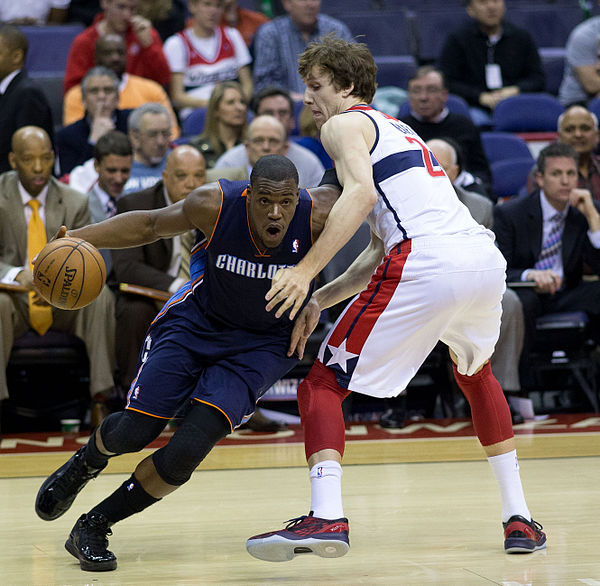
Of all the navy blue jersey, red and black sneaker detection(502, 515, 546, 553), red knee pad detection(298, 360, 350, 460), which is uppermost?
the navy blue jersey

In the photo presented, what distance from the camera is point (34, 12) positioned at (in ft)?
29.5

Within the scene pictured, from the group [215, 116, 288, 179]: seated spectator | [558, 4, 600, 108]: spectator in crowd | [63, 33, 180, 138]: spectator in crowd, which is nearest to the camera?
[215, 116, 288, 179]: seated spectator

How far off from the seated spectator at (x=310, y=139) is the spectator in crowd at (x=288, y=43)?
961 mm

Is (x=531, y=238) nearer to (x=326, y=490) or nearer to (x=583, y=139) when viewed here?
(x=583, y=139)

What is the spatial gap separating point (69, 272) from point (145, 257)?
9.30 ft

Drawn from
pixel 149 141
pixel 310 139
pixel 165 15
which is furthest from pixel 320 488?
pixel 165 15

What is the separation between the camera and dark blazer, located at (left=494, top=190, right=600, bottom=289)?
20.9ft

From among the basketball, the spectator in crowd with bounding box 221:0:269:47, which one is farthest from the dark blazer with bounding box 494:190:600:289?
the spectator in crowd with bounding box 221:0:269:47

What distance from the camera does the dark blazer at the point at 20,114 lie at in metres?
6.82

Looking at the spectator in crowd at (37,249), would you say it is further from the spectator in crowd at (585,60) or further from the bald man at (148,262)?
the spectator in crowd at (585,60)

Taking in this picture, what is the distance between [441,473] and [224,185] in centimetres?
206

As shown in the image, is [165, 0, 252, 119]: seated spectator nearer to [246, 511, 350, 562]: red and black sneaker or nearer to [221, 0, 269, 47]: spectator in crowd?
[221, 0, 269, 47]: spectator in crowd

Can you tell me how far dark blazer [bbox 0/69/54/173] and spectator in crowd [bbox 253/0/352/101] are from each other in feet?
7.01

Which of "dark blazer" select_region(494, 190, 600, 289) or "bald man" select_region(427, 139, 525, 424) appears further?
"dark blazer" select_region(494, 190, 600, 289)
